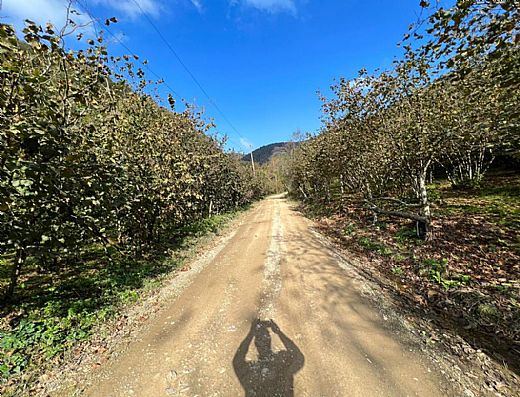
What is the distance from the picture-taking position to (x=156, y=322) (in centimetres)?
529

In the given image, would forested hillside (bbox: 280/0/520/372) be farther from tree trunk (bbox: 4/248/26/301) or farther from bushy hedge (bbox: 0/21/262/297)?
tree trunk (bbox: 4/248/26/301)

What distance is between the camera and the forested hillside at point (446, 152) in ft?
11.4

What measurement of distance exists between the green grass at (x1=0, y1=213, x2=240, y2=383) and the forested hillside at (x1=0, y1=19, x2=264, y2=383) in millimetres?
24

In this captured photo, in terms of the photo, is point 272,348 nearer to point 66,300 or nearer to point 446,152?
point 66,300

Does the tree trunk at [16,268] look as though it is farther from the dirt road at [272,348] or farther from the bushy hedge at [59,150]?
the dirt road at [272,348]

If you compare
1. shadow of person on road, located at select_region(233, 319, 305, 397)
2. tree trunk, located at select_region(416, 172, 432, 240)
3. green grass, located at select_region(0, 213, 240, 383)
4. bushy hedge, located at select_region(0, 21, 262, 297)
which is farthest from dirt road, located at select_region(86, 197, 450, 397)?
tree trunk, located at select_region(416, 172, 432, 240)

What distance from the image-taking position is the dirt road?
11.1 ft

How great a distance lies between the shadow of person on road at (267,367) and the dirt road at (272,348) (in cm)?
2

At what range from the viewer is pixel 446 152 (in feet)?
32.1

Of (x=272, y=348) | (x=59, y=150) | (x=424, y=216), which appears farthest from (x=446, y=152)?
(x=59, y=150)

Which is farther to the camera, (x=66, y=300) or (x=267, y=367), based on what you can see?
(x=66, y=300)

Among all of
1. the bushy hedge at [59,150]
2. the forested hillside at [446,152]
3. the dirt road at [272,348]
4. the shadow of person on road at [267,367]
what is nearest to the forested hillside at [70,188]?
the bushy hedge at [59,150]

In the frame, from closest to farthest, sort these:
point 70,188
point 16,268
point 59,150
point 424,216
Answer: point 59,150
point 70,188
point 16,268
point 424,216

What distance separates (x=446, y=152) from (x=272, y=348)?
10634 mm
